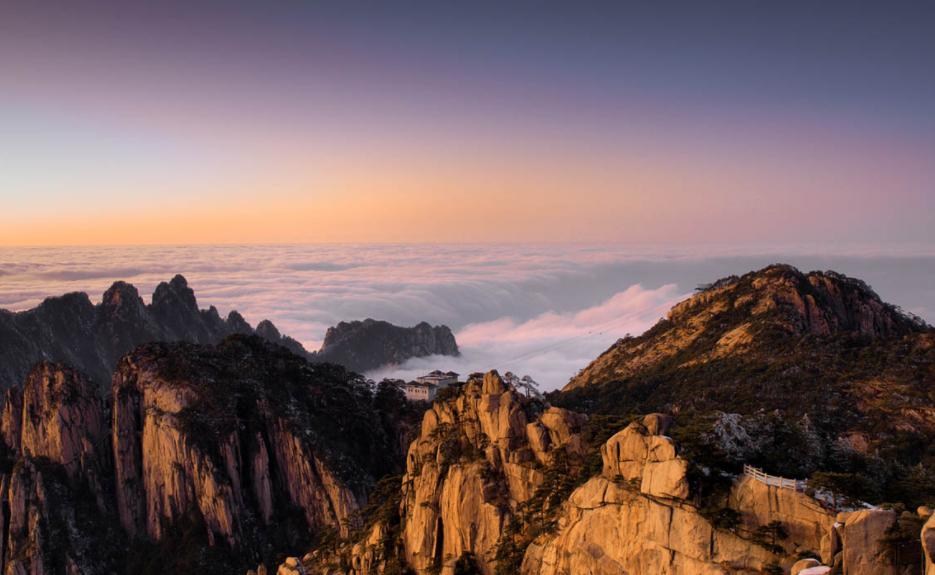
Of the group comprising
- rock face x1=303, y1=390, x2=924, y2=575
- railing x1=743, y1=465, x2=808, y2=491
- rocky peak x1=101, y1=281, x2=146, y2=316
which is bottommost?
rocky peak x1=101, y1=281, x2=146, y2=316

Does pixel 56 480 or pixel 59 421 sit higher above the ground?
pixel 59 421

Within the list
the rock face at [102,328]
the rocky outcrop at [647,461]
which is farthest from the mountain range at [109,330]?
the rocky outcrop at [647,461]

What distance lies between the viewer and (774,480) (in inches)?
1125

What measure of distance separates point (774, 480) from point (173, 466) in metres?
64.8

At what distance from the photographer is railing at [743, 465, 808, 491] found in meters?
27.8

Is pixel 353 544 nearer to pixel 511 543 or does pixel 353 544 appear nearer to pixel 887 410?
pixel 511 543

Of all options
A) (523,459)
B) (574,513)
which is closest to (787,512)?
(574,513)

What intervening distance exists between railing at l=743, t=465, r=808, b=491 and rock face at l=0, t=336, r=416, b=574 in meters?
53.4

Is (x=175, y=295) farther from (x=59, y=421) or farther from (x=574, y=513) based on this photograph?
(x=574, y=513)

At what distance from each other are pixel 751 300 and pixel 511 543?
2451 inches

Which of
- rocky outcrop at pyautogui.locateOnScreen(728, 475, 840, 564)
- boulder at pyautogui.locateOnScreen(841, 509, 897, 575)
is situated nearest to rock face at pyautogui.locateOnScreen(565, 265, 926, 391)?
rocky outcrop at pyautogui.locateOnScreen(728, 475, 840, 564)

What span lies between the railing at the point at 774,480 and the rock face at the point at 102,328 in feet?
430

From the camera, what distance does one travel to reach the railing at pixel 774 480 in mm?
27844

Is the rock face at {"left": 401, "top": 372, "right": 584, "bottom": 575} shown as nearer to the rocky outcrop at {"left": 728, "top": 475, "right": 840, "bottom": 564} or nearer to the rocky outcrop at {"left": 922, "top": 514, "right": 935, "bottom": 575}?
the rocky outcrop at {"left": 728, "top": 475, "right": 840, "bottom": 564}
